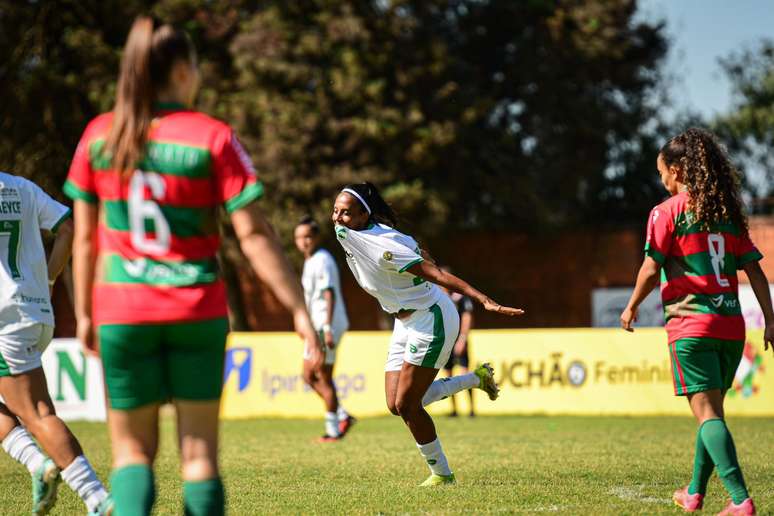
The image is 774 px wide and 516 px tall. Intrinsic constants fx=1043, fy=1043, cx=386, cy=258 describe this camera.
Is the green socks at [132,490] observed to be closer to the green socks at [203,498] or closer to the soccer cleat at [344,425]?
the green socks at [203,498]

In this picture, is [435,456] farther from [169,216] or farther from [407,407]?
[169,216]

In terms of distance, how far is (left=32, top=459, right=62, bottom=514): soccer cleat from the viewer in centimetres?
569

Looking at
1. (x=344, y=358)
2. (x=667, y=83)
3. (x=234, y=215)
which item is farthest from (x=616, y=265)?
(x=234, y=215)

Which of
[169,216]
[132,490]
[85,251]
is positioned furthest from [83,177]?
[132,490]

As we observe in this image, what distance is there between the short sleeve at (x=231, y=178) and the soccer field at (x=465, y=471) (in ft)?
9.60

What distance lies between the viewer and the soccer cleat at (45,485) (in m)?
5.69

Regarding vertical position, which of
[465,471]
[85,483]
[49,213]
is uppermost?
[49,213]

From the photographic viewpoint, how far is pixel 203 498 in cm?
384

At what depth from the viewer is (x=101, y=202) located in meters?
3.98

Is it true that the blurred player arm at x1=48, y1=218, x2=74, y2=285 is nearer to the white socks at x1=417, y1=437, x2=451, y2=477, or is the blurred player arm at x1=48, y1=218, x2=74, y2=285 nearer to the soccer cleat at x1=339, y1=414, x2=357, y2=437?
the white socks at x1=417, y1=437, x2=451, y2=477

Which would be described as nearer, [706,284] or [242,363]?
[706,284]

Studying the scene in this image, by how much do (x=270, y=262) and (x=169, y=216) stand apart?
41 centimetres

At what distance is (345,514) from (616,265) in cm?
3089

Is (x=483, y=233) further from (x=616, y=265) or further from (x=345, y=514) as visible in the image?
(x=345, y=514)
